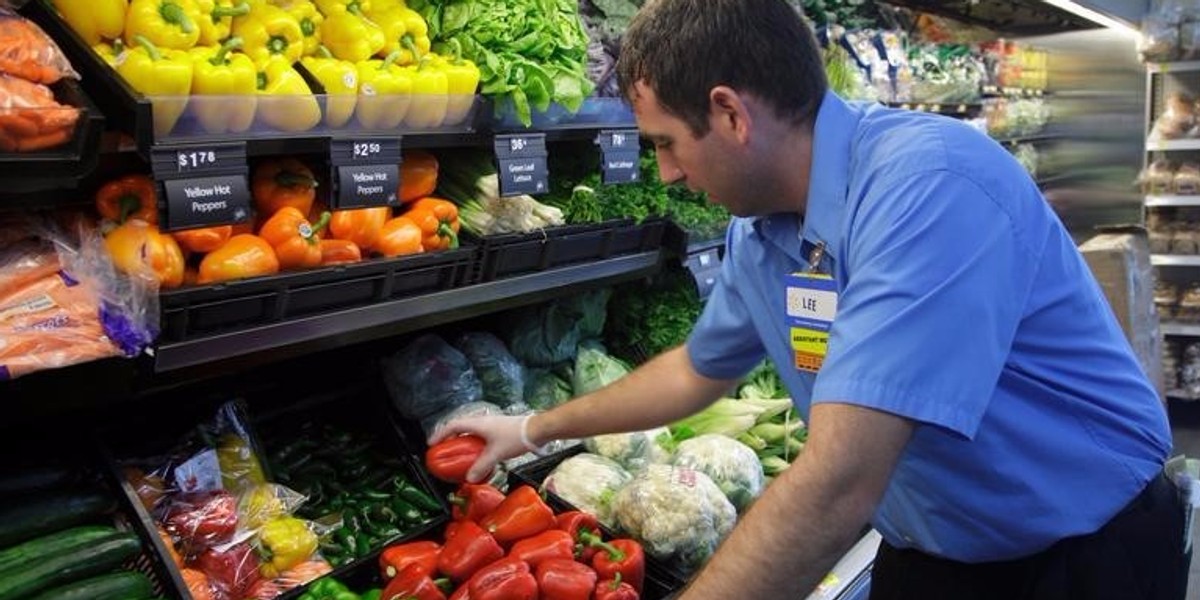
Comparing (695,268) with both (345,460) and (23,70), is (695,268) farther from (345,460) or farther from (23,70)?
(23,70)

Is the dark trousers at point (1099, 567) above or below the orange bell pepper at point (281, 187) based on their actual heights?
below

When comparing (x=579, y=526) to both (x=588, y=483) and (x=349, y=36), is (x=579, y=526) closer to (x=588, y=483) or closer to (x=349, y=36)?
(x=588, y=483)

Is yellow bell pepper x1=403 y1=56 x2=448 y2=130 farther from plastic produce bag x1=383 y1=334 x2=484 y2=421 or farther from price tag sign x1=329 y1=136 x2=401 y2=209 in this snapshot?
plastic produce bag x1=383 y1=334 x2=484 y2=421

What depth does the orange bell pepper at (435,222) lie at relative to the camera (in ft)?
7.45

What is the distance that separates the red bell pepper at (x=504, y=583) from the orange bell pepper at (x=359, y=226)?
0.74m

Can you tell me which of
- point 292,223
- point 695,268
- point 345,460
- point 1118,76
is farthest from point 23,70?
point 1118,76

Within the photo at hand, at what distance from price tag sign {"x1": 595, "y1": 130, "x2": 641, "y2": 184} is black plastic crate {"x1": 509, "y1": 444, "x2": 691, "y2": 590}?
73 cm

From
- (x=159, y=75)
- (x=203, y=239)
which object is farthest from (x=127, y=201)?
(x=159, y=75)

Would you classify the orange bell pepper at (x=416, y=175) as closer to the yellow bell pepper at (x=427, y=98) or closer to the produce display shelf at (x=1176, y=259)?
the yellow bell pepper at (x=427, y=98)

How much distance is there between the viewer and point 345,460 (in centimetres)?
247

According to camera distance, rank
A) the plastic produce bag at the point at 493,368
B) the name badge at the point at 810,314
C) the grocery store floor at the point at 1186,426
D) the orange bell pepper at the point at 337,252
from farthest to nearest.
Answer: the grocery store floor at the point at 1186,426, the plastic produce bag at the point at 493,368, the orange bell pepper at the point at 337,252, the name badge at the point at 810,314

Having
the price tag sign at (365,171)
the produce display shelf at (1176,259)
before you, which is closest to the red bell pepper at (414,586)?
the price tag sign at (365,171)

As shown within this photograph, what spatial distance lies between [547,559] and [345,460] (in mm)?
642

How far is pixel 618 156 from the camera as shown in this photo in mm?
2627
